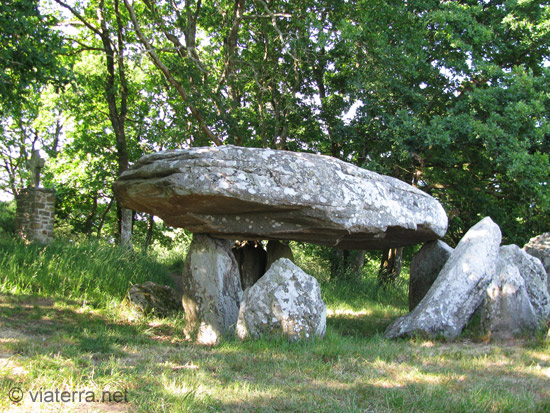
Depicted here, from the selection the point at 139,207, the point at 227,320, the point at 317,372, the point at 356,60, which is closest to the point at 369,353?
the point at 317,372

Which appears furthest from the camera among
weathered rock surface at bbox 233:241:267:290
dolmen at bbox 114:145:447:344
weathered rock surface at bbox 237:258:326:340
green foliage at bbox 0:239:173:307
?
weathered rock surface at bbox 233:241:267:290

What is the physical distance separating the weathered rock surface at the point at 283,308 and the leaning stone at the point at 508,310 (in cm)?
230

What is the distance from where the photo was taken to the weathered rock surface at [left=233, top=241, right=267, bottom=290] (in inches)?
362

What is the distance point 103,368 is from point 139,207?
348 centimetres

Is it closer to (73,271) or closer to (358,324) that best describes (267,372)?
(358,324)

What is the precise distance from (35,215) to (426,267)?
351 inches

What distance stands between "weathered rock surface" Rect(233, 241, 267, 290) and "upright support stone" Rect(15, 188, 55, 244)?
187 inches

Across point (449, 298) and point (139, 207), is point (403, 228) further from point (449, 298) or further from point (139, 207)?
point (139, 207)

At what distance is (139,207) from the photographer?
702cm

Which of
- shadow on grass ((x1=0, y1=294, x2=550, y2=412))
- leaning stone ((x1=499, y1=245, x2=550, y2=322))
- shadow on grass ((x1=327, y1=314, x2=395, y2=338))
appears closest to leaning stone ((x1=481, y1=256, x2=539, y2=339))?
leaning stone ((x1=499, y1=245, x2=550, y2=322))

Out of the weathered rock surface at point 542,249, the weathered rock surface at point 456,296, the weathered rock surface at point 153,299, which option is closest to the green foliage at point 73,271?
the weathered rock surface at point 153,299

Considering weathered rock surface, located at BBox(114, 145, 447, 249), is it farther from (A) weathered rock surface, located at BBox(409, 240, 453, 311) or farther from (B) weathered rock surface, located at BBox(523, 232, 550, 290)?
(B) weathered rock surface, located at BBox(523, 232, 550, 290)

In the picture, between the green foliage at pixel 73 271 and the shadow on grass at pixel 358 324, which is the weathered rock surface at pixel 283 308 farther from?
the green foliage at pixel 73 271

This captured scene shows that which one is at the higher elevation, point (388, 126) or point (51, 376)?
point (388, 126)
